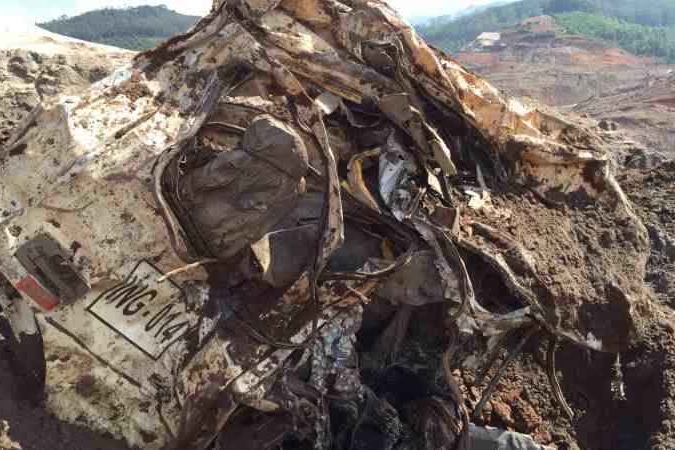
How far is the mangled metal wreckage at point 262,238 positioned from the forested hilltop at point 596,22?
3458 centimetres

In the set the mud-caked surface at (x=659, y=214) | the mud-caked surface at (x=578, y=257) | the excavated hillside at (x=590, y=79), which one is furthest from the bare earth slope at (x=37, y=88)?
the excavated hillside at (x=590, y=79)

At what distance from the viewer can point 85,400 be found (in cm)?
263

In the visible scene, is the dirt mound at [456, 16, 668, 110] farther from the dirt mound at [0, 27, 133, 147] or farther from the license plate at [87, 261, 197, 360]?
the license plate at [87, 261, 197, 360]

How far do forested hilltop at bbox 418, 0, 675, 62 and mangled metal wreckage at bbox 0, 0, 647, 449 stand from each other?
34578 mm

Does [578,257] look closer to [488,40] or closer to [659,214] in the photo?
[659,214]

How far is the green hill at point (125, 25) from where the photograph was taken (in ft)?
65.9

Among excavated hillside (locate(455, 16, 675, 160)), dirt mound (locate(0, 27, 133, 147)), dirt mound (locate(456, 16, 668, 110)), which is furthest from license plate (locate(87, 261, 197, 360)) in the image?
dirt mound (locate(456, 16, 668, 110))

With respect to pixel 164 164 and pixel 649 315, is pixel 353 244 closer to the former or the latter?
pixel 164 164

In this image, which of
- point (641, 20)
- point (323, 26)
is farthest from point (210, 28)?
point (641, 20)

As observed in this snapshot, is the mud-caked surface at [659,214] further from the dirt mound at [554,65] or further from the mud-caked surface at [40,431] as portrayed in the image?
the dirt mound at [554,65]

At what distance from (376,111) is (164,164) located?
3.93 feet

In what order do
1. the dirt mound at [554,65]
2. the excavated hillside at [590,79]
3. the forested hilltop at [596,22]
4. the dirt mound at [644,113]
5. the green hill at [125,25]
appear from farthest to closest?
the forested hilltop at [596,22] < the dirt mound at [554,65] < the green hill at [125,25] < the excavated hillside at [590,79] < the dirt mound at [644,113]

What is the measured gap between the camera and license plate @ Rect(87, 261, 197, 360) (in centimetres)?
260

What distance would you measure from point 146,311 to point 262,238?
0.58 m
